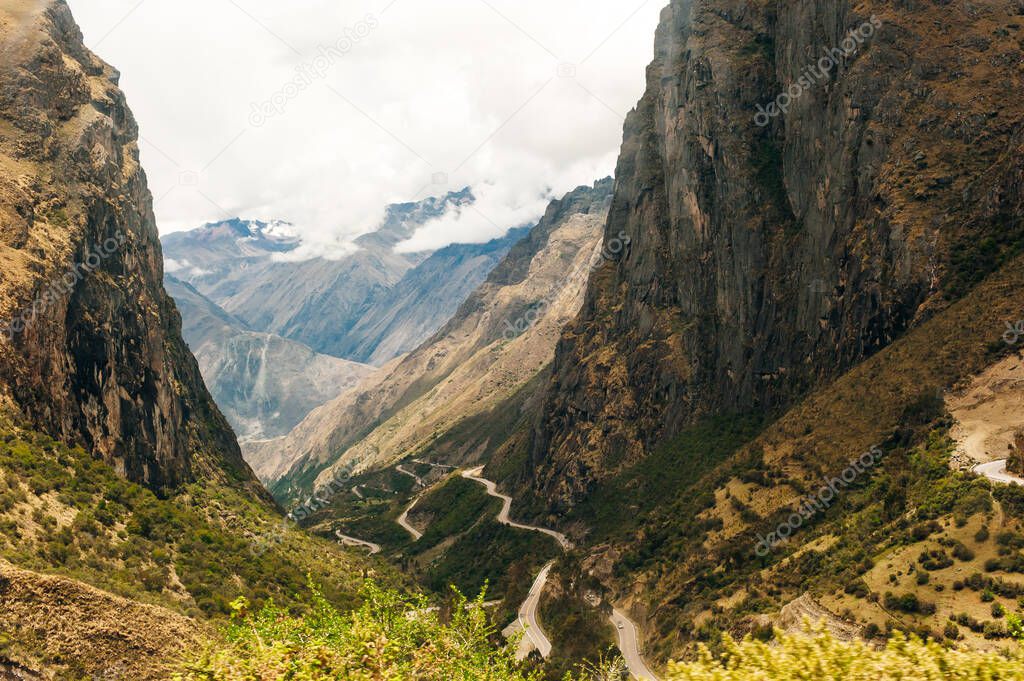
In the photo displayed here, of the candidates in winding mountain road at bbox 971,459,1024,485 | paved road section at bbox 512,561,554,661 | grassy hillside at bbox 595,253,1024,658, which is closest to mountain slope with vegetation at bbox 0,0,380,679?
paved road section at bbox 512,561,554,661

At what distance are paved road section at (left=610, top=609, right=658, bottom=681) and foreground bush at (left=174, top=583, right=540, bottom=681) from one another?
52520 mm

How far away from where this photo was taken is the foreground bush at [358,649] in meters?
24.5

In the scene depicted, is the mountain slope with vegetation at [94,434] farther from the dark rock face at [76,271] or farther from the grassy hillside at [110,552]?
the dark rock face at [76,271]

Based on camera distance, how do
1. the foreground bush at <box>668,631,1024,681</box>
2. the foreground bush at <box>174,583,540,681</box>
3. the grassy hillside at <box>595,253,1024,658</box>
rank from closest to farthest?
the foreground bush at <box>668,631,1024,681</box> → the foreground bush at <box>174,583,540,681</box> → the grassy hillside at <box>595,253,1024,658</box>

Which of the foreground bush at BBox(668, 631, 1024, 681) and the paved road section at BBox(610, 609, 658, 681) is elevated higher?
the foreground bush at BBox(668, 631, 1024, 681)

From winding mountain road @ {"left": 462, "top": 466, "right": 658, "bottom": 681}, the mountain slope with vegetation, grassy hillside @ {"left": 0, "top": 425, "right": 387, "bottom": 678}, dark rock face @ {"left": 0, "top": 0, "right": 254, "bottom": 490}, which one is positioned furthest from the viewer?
winding mountain road @ {"left": 462, "top": 466, "right": 658, "bottom": 681}

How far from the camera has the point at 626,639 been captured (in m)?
95.2

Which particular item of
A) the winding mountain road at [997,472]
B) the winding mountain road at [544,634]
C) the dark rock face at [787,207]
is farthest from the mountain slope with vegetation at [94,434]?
the dark rock face at [787,207]

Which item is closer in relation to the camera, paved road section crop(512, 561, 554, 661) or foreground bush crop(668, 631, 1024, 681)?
foreground bush crop(668, 631, 1024, 681)

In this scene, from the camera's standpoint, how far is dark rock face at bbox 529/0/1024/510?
347 feet

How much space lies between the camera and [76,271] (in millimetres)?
89062

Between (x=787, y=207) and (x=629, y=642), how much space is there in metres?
93.6

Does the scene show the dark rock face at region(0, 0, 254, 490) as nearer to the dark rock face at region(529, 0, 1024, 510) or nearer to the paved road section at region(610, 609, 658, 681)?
the paved road section at region(610, 609, 658, 681)

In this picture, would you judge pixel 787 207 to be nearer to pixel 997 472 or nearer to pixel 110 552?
pixel 997 472
